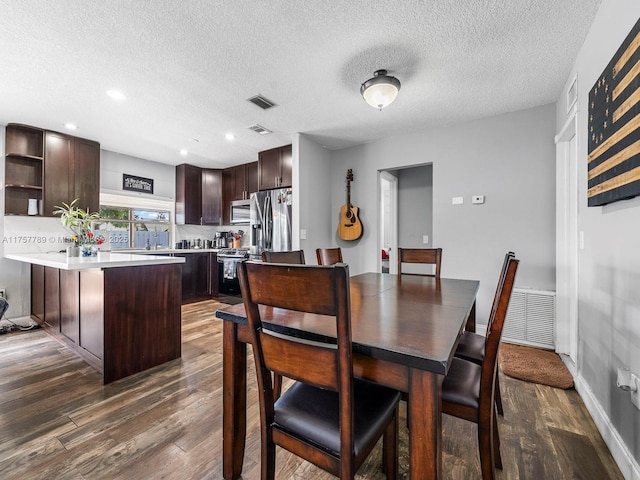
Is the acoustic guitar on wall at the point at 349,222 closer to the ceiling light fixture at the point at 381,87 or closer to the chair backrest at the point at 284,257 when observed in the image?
the ceiling light fixture at the point at 381,87

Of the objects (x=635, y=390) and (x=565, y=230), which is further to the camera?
(x=565, y=230)

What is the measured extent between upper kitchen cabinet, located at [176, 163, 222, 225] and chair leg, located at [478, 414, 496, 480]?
17.0 feet

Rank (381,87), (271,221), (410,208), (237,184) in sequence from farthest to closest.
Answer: (237,184) < (410,208) < (271,221) < (381,87)

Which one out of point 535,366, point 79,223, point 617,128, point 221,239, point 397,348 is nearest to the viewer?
point 397,348

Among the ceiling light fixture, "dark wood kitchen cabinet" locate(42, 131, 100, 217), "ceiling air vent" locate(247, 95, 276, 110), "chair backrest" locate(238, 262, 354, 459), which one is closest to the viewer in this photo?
"chair backrest" locate(238, 262, 354, 459)

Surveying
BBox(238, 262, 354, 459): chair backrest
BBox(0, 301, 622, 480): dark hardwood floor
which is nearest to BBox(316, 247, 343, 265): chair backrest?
BBox(0, 301, 622, 480): dark hardwood floor

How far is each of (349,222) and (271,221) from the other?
3.78 ft

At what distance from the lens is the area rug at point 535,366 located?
216 centimetres

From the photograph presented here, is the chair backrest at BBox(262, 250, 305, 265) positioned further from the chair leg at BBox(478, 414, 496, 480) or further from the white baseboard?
the white baseboard

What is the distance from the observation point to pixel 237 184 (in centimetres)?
531

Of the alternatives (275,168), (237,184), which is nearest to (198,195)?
(237,184)

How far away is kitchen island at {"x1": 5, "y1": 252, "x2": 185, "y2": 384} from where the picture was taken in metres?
2.14

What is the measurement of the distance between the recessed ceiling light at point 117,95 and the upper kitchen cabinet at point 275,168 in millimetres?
1940

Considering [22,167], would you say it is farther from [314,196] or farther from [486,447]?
[486,447]
